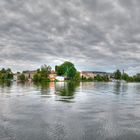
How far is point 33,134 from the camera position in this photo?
11.0m

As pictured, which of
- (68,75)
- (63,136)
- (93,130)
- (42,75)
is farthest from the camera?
(68,75)

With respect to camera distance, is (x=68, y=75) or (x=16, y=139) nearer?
(x=16, y=139)

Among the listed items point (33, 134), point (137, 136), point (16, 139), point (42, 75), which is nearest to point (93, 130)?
point (137, 136)

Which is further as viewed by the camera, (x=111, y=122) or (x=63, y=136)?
(x=111, y=122)

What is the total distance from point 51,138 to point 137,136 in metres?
3.88

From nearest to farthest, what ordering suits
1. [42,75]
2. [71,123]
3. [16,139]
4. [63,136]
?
[16,139] < [63,136] < [71,123] < [42,75]

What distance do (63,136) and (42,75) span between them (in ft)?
573

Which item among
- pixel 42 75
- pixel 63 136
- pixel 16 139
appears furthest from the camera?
pixel 42 75

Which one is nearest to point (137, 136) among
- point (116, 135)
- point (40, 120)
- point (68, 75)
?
point (116, 135)

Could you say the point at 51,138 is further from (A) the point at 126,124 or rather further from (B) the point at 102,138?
(A) the point at 126,124

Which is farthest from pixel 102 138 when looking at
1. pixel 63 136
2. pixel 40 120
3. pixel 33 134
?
pixel 40 120

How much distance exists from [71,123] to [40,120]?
1.97 m

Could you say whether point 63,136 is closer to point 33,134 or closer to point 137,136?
point 33,134

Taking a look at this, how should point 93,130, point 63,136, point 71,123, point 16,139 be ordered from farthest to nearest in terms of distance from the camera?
point 71,123, point 93,130, point 63,136, point 16,139
